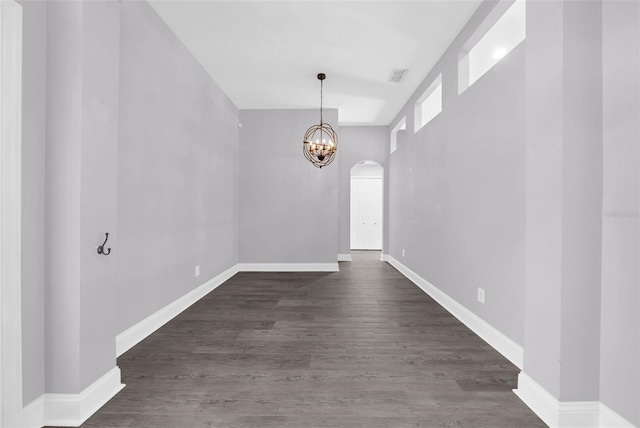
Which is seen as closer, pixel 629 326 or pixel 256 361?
pixel 629 326

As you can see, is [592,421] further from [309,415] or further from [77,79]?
[77,79]

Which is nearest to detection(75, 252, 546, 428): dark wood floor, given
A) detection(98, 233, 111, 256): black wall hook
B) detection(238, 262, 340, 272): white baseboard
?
detection(98, 233, 111, 256): black wall hook

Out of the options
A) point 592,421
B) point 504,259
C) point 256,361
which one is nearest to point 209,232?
point 256,361

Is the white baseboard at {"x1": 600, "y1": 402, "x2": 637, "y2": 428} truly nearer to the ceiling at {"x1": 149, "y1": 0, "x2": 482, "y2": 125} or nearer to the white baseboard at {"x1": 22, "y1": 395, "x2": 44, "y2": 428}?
the white baseboard at {"x1": 22, "y1": 395, "x2": 44, "y2": 428}

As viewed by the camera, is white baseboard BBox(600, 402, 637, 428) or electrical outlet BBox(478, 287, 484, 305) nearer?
white baseboard BBox(600, 402, 637, 428)

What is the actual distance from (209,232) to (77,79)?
2.91 metres

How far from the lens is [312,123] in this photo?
233 inches

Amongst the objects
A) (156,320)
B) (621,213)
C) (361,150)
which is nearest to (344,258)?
(361,150)

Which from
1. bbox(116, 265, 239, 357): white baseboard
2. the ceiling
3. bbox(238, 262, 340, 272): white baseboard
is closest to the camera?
bbox(116, 265, 239, 357): white baseboard

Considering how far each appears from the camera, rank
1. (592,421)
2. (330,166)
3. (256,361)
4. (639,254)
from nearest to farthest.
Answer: (639,254)
(592,421)
(256,361)
(330,166)

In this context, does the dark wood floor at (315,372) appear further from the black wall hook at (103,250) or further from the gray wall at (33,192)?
the black wall hook at (103,250)

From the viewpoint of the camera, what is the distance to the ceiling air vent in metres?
4.27

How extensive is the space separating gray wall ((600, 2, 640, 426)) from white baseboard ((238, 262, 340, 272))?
452 cm

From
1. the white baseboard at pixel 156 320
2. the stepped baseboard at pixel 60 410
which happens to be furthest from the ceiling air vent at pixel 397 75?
the stepped baseboard at pixel 60 410
